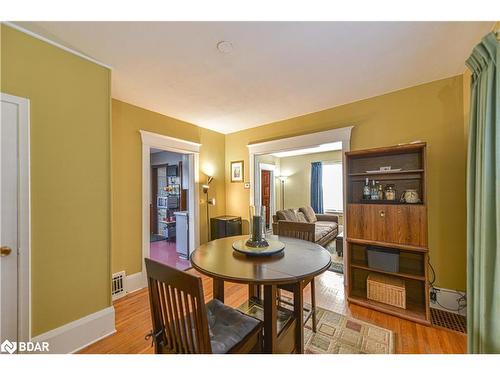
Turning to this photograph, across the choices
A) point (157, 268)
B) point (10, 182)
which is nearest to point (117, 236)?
point (10, 182)

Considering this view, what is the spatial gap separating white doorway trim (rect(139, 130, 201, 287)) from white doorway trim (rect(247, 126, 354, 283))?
3.21 ft

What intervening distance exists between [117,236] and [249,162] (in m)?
2.32

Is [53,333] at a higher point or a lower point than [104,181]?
lower

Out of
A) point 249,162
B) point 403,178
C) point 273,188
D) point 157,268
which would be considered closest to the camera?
point 157,268

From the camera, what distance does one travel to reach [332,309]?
226 centimetres

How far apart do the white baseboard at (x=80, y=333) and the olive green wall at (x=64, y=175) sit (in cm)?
5

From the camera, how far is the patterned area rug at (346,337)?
167cm

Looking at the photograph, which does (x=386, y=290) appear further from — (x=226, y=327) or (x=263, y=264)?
(x=226, y=327)

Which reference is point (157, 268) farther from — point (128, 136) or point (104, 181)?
point (128, 136)

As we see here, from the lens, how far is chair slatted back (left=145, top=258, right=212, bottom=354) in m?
0.95

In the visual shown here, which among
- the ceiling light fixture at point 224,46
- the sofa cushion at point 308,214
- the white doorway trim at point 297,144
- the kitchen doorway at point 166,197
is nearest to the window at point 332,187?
the sofa cushion at point 308,214

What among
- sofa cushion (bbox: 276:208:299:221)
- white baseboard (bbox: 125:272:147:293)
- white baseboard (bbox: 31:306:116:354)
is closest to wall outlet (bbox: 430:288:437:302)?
sofa cushion (bbox: 276:208:299:221)

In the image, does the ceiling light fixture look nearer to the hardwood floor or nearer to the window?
the hardwood floor
